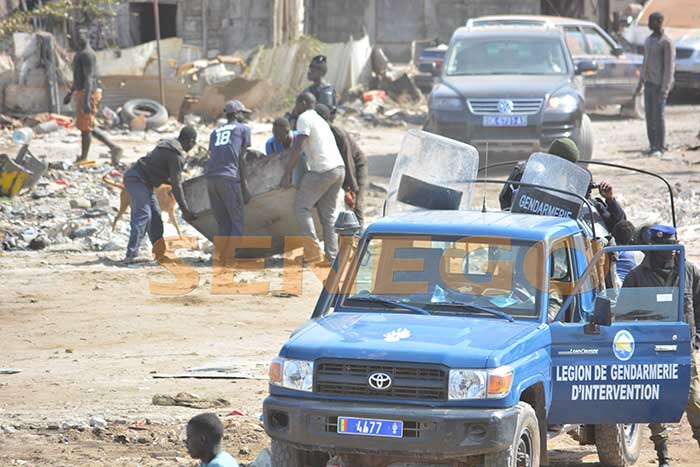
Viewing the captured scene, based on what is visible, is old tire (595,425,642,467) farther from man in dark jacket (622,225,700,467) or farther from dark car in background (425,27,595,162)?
dark car in background (425,27,595,162)

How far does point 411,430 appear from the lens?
6031 mm

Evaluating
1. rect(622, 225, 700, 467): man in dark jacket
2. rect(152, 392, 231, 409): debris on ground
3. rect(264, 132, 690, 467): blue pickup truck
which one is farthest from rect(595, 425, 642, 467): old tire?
rect(152, 392, 231, 409): debris on ground

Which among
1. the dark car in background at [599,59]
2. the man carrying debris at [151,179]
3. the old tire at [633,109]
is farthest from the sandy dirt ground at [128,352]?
the old tire at [633,109]

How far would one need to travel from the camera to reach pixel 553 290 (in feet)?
24.1

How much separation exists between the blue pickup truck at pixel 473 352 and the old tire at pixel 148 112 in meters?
16.5

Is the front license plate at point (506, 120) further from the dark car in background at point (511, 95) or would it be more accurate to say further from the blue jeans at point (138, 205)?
the blue jeans at point (138, 205)

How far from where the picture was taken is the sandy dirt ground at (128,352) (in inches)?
307

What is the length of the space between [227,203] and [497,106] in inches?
211

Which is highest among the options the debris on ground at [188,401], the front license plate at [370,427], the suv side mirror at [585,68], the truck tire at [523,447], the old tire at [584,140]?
the front license plate at [370,427]

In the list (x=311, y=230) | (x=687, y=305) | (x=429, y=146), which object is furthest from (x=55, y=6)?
(x=687, y=305)

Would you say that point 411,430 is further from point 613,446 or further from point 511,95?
point 511,95

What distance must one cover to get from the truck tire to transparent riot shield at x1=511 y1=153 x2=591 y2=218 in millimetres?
2056

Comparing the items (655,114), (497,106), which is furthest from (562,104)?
(655,114)

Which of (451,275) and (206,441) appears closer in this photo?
(206,441)
